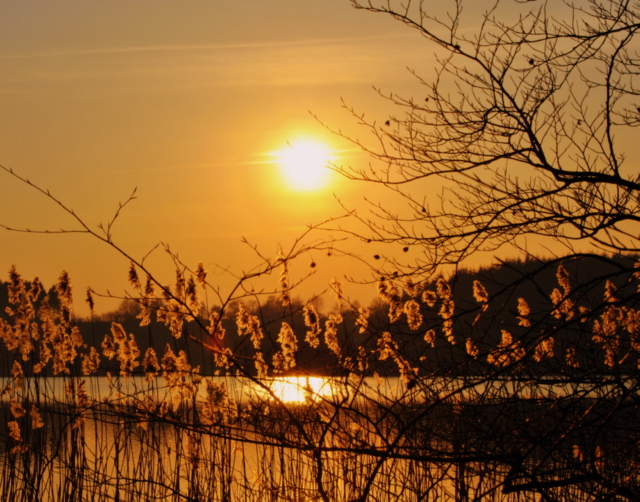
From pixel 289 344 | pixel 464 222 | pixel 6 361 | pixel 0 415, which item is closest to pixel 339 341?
pixel 289 344

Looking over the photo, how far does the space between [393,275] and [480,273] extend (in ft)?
1.48

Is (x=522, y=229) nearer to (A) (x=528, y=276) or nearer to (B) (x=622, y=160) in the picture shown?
(A) (x=528, y=276)

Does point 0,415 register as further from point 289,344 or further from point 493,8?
point 493,8

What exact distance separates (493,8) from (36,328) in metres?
5.16

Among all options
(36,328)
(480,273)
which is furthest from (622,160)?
(36,328)

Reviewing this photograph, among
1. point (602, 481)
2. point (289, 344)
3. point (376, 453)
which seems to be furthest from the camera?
point (289, 344)

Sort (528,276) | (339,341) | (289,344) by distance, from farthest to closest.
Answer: (339,341), (289,344), (528,276)

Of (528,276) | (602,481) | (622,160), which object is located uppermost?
(622,160)

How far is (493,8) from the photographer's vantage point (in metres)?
3.92

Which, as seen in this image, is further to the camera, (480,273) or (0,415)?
(0,415)

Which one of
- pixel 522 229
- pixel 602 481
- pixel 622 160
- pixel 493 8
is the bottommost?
pixel 602 481

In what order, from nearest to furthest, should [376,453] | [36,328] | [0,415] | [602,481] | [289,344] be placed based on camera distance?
1. [376,453]
2. [602,481]
3. [289,344]
4. [36,328]
5. [0,415]

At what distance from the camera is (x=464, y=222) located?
11.9ft

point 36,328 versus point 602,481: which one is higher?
point 36,328
